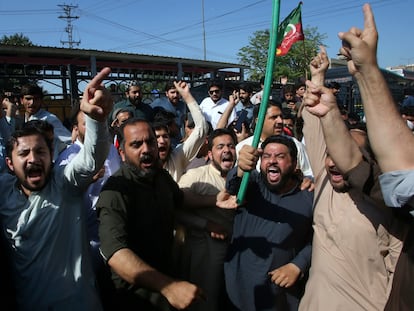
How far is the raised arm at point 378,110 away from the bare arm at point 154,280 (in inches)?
37.7

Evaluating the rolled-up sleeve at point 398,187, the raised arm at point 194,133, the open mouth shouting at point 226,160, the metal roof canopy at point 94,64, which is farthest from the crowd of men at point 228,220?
the metal roof canopy at point 94,64

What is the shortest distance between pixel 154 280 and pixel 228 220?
1233mm

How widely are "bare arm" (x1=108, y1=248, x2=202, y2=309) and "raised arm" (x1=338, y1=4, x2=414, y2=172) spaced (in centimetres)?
96

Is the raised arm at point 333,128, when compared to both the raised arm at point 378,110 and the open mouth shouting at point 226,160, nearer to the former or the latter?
the raised arm at point 378,110

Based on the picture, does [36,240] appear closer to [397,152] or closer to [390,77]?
[397,152]

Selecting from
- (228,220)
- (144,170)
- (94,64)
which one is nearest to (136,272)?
(144,170)

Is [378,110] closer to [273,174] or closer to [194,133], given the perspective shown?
[273,174]

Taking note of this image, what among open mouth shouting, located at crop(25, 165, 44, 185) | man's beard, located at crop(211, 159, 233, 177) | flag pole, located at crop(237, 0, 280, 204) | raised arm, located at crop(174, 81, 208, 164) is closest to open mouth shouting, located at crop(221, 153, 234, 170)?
man's beard, located at crop(211, 159, 233, 177)

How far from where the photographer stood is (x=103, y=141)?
1.86m

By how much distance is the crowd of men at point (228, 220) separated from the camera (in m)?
1.48

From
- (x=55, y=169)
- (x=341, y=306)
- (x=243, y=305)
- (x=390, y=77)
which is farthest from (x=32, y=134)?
(x=390, y=77)

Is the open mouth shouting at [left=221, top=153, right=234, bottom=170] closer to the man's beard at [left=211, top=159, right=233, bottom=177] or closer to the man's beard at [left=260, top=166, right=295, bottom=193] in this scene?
the man's beard at [left=211, top=159, right=233, bottom=177]

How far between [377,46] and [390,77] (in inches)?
596

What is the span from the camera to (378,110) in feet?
4.32
